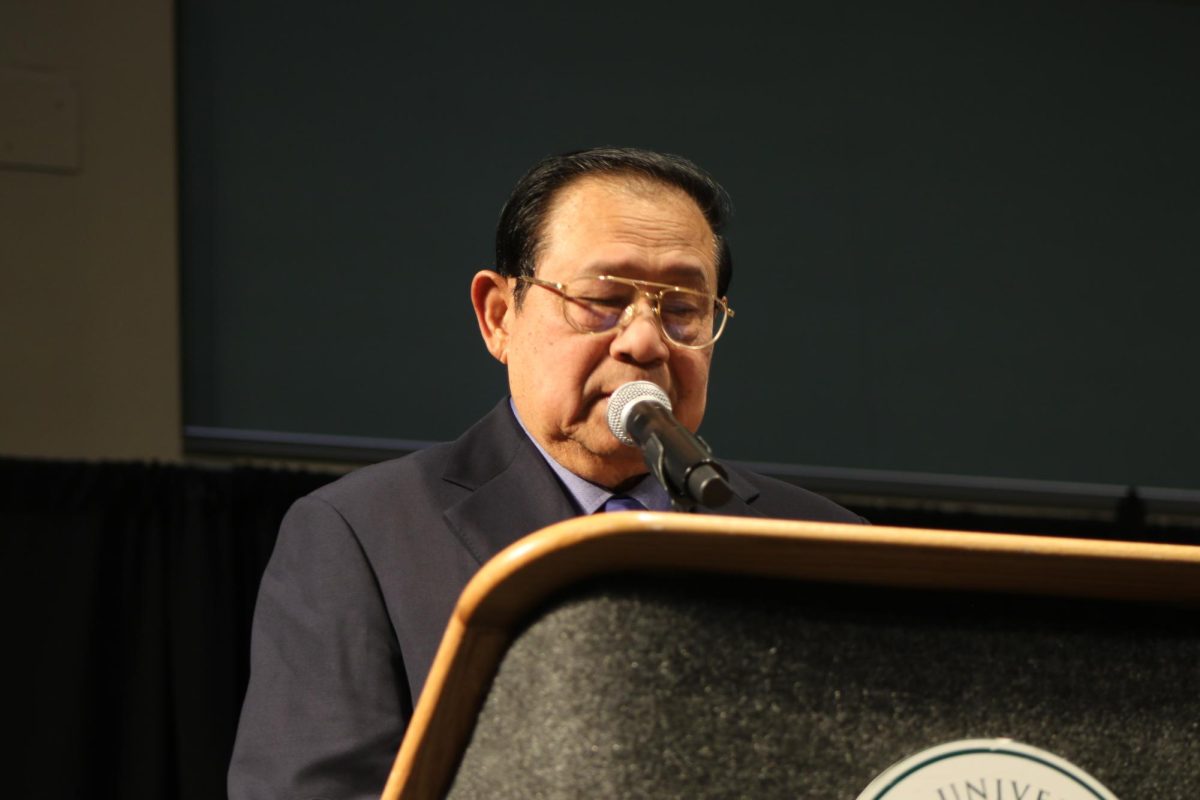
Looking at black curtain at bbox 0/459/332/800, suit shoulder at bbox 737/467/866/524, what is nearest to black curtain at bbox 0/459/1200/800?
black curtain at bbox 0/459/332/800

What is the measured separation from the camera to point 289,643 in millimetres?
1396

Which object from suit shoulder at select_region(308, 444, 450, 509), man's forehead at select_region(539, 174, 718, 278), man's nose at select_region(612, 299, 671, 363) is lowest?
suit shoulder at select_region(308, 444, 450, 509)

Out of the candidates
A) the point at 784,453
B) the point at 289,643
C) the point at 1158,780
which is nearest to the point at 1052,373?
the point at 784,453

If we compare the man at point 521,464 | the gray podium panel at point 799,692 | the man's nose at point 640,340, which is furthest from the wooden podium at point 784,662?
the man's nose at point 640,340

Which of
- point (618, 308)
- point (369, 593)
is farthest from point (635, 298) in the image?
point (369, 593)

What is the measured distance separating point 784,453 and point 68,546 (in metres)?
1.84

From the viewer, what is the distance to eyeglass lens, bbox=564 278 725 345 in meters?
1.67

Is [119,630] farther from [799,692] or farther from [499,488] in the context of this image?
[799,692]

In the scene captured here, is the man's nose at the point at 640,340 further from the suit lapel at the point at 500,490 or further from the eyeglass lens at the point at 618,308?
the suit lapel at the point at 500,490

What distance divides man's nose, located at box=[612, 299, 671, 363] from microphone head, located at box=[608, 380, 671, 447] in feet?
1.21

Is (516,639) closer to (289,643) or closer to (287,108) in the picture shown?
(289,643)

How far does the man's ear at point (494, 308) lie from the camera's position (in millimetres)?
1848

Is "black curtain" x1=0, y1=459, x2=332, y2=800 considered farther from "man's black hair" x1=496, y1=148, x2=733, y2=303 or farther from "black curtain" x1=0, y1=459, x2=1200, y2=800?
"man's black hair" x1=496, y1=148, x2=733, y2=303

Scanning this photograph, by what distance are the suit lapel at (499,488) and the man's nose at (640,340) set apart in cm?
18
